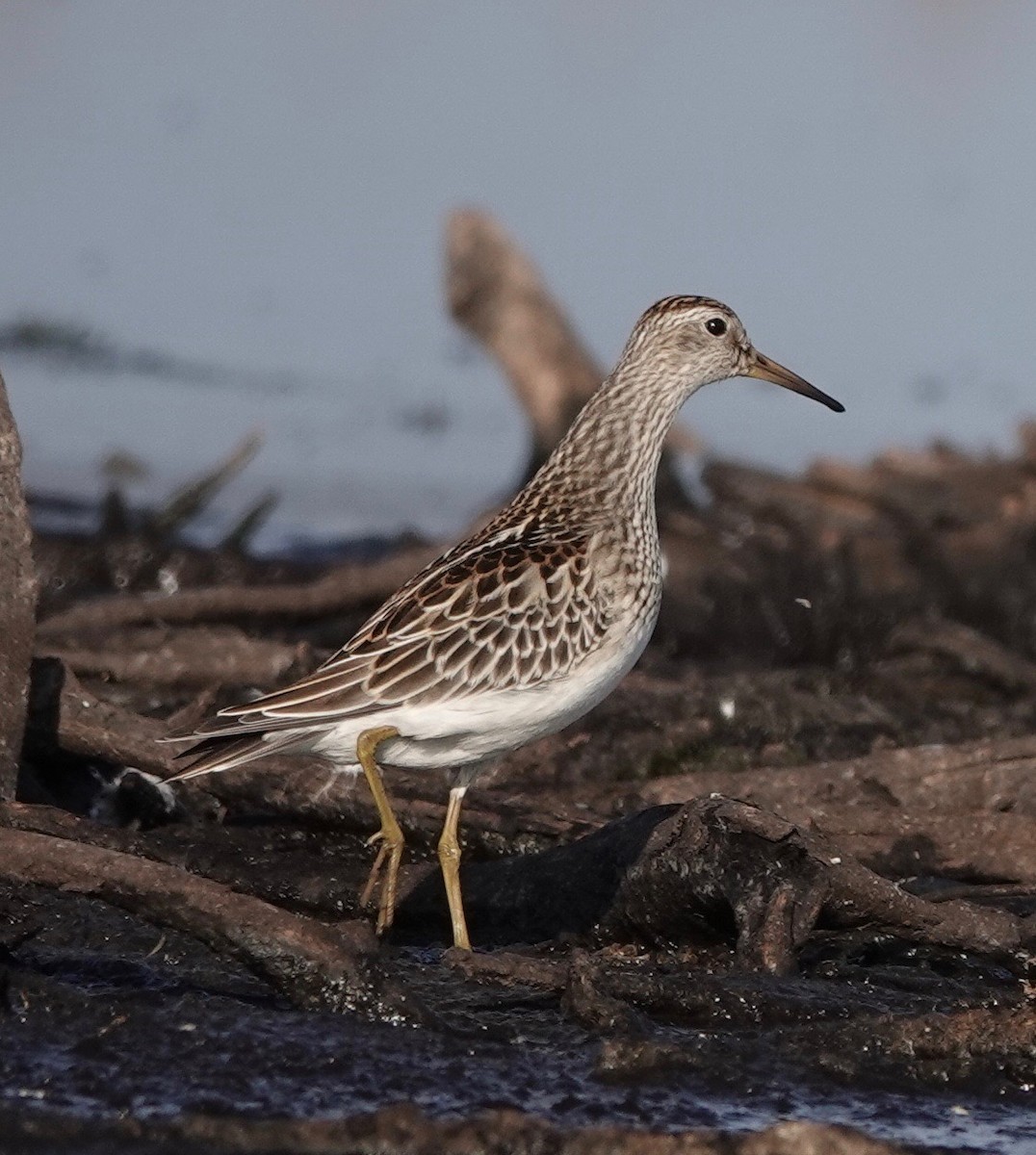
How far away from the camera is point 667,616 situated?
11312mm

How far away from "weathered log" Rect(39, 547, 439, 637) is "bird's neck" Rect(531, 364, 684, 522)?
6.60 feet

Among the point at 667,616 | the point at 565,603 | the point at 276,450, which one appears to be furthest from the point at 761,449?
the point at 565,603

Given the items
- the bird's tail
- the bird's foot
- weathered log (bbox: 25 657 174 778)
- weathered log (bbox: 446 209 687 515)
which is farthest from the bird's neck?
weathered log (bbox: 446 209 687 515)

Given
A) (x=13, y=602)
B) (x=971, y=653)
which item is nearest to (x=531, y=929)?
(x=13, y=602)

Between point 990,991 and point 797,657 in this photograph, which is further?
point 797,657

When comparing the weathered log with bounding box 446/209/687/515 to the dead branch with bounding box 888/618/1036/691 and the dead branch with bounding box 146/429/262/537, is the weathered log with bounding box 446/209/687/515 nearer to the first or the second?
the dead branch with bounding box 146/429/262/537

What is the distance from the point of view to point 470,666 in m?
6.71

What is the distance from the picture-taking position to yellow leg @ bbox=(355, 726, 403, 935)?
6625 mm

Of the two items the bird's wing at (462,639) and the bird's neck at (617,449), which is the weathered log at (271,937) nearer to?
the bird's wing at (462,639)

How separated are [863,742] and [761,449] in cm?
1166

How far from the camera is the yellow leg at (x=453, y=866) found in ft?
21.6

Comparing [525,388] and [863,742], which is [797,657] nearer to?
[863,742]

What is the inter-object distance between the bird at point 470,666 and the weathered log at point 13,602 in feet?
1.73

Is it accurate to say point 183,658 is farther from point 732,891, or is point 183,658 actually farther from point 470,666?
point 732,891
